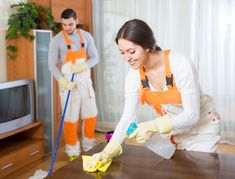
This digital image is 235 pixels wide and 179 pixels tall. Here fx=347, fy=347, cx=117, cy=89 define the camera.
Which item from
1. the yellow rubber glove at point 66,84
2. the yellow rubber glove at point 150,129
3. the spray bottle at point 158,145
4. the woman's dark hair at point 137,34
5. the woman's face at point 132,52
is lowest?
the spray bottle at point 158,145

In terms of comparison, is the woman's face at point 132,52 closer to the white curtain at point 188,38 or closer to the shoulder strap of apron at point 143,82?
the shoulder strap of apron at point 143,82

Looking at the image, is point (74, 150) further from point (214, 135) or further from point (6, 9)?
point (214, 135)

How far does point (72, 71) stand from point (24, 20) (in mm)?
709

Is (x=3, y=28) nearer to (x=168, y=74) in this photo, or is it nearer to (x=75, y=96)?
(x=75, y=96)

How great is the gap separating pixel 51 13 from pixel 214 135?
2.49 metres

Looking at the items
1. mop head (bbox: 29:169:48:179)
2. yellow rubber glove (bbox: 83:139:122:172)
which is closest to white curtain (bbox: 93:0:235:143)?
mop head (bbox: 29:169:48:179)

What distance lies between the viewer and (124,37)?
5.26 feet

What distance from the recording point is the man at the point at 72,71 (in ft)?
11.3

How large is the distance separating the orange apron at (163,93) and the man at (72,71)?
5.67ft

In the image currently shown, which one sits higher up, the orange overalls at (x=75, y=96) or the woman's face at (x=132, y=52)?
the woman's face at (x=132, y=52)

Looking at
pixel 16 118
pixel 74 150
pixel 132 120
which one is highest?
pixel 132 120

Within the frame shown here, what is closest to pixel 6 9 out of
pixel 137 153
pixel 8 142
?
pixel 8 142

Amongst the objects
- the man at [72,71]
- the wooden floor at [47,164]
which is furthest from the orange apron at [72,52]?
the wooden floor at [47,164]

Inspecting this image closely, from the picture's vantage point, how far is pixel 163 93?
171 centimetres
